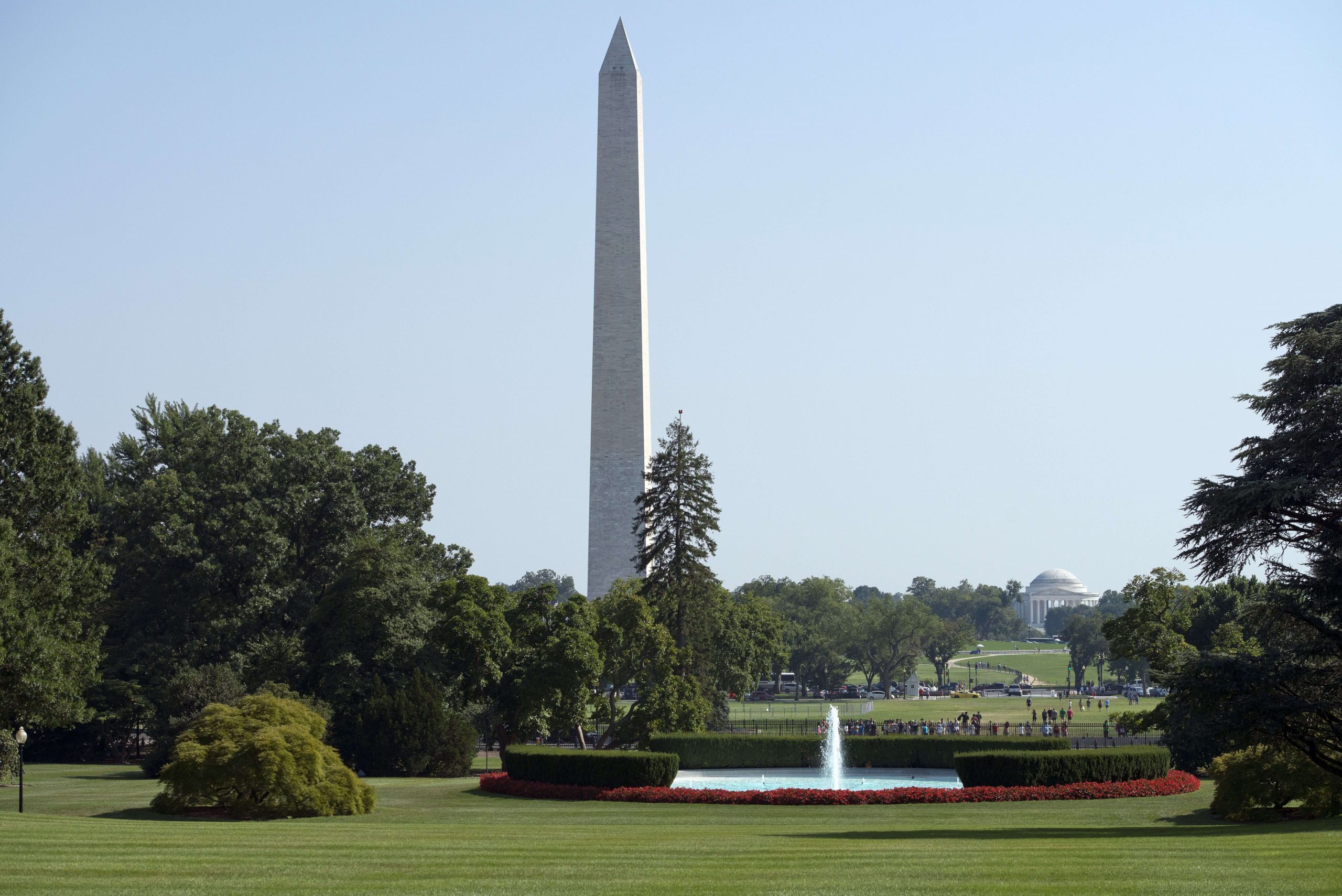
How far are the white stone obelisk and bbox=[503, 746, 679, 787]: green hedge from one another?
32.3m

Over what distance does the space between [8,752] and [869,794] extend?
20.9m

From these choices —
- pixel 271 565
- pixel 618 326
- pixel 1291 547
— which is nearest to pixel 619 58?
pixel 618 326

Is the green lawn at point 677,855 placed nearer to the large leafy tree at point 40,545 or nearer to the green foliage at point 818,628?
the large leafy tree at point 40,545

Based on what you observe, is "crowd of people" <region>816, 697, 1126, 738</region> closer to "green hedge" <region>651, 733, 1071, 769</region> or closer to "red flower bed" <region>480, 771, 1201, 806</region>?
"green hedge" <region>651, 733, 1071, 769</region>

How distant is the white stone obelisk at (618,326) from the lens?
69.2 meters

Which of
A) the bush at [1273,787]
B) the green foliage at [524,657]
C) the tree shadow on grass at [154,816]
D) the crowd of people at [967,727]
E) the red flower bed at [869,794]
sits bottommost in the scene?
the tree shadow on grass at [154,816]

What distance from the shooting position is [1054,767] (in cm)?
3416

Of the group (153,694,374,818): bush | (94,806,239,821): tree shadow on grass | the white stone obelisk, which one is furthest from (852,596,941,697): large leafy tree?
(94,806,239,821): tree shadow on grass


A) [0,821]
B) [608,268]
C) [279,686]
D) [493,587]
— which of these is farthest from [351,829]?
[608,268]

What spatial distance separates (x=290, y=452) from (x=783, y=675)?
97.9m

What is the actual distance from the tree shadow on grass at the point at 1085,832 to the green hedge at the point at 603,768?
11.4m

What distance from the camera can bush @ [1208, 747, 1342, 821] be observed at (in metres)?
24.6

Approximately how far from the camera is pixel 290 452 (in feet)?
178

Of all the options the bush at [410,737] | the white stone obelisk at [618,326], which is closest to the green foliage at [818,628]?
the white stone obelisk at [618,326]
